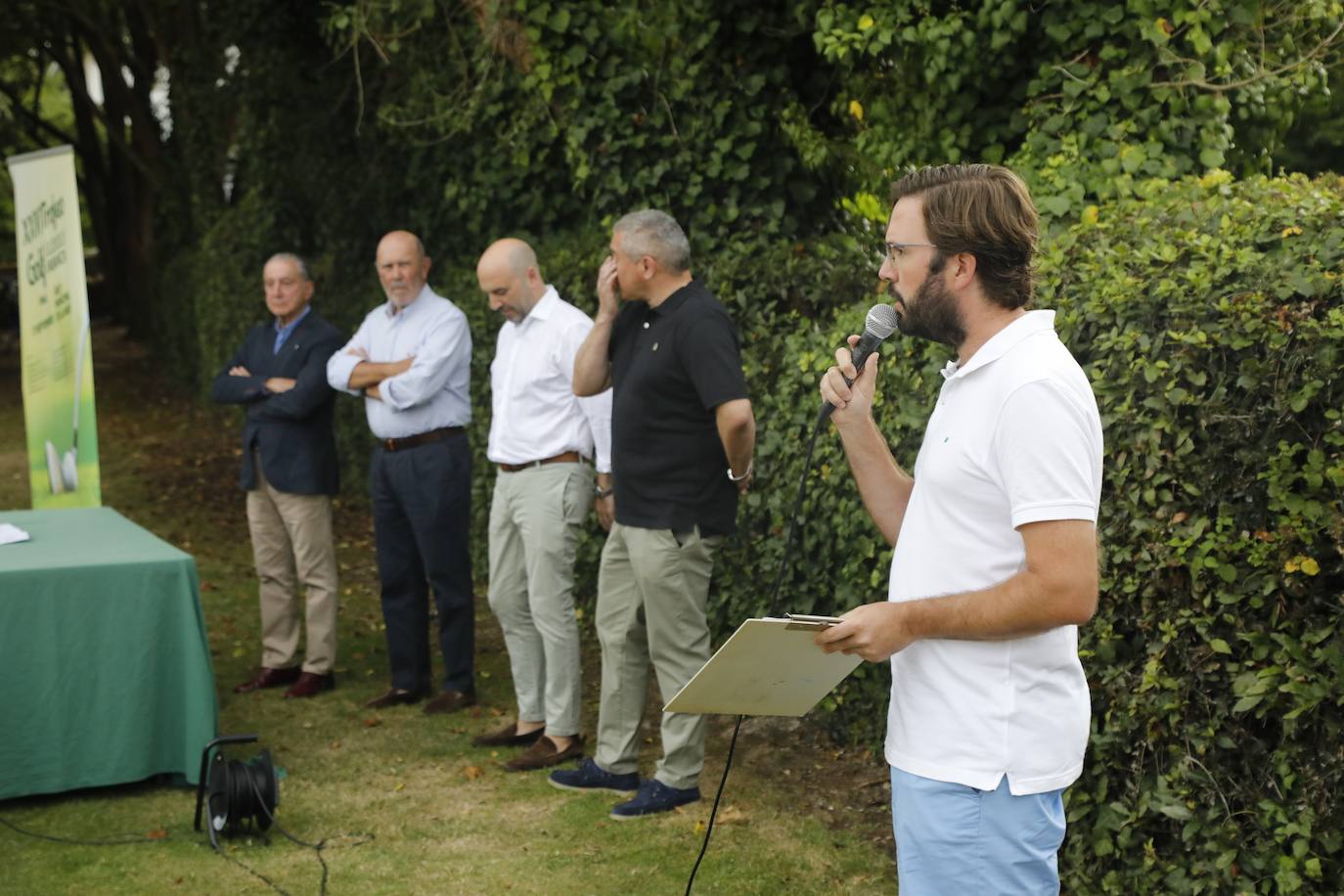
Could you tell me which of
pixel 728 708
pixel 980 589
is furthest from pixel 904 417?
pixel 980 589

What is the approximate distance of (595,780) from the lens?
5.92 meters

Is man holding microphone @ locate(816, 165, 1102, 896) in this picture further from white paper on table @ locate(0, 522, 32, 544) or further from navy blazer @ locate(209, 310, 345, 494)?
navy blazer @ locate(209, 310, 345, 494)

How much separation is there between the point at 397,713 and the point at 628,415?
250cm

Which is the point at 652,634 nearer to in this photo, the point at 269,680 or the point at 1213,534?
the point at 1213,534

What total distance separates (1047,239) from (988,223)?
2.88m

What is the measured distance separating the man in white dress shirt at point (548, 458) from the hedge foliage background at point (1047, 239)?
82 centimetres

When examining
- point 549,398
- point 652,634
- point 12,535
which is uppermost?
point 549,398

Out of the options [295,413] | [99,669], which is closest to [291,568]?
[295,413]

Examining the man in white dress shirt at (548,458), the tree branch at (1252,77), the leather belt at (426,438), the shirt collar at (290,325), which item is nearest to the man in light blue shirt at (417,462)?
the leather belt at (426,438)

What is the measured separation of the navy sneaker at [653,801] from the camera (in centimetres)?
558

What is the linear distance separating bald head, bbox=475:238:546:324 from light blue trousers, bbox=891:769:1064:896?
13.7 feet

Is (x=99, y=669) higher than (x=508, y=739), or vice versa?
(x=99, y=669)

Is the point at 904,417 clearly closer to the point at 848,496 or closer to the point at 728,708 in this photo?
the point at 848,496

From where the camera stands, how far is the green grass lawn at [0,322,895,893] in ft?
16.6
